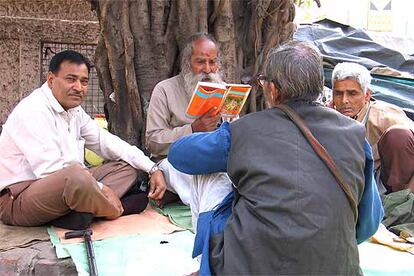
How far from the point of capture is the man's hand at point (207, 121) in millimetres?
3809

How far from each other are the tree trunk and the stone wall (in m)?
1.63

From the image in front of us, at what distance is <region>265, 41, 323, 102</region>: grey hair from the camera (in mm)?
2100

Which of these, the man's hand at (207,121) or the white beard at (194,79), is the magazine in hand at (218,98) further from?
the white beard at (194,79)

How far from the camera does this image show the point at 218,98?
364 centimetres

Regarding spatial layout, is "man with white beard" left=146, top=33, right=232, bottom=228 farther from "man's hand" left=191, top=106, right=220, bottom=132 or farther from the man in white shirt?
the man in white shirt

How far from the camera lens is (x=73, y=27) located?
6523mm

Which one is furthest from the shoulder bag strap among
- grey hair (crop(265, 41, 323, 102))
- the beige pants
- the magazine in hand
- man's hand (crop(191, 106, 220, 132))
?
man's hand (crop(191, 106, 220, 132))

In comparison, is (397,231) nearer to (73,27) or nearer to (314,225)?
(314,225)

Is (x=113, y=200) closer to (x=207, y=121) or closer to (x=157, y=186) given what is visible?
(x=157, y=186)

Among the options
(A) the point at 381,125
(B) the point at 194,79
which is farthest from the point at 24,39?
(A) the point at 381,125

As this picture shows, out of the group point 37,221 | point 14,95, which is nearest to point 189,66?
point 37,221

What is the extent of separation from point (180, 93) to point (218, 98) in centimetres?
84

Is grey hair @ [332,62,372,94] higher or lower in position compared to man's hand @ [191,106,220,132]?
higher

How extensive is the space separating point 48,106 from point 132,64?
1388 millimetres
